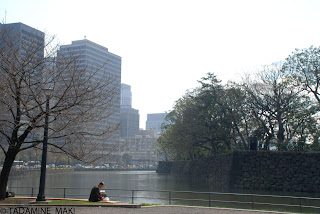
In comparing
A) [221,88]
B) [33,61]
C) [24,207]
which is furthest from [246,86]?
[24,207]

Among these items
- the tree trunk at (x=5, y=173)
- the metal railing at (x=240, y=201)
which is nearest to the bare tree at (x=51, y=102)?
the tree trunk at (x=5, y=173)

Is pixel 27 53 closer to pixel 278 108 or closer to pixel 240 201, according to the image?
pixel 240 201

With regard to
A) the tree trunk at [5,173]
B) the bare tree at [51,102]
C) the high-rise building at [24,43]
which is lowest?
the tree trunk at [5,173]

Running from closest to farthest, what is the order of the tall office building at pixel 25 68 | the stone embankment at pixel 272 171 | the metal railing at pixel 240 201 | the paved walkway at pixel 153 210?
the paved walkway at pixel 153 210 → the tall office building at pixel 25 68 → the metal railing at pixel 240 201 → the stone embankment at pixel 272 171

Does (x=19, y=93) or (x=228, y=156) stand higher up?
(x=19, y=93)

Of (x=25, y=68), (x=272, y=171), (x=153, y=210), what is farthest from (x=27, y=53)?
(x=272, y=171)

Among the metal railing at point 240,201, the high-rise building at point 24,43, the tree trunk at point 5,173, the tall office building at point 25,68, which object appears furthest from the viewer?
the high-rise building at point 24,43

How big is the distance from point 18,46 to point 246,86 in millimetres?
30772

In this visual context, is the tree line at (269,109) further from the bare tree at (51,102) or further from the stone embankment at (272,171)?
the bare tree at (51,102)

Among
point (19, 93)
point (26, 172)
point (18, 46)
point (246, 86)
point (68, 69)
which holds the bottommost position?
point (26, 172)

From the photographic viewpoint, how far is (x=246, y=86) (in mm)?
44500

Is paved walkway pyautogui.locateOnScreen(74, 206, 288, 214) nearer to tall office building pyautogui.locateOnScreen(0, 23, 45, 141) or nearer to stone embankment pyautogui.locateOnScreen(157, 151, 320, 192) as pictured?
tall office building pyautogui.locateOnScreen(0, 23, 45, 141)

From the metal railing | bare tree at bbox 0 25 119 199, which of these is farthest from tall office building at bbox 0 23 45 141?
the metal railing

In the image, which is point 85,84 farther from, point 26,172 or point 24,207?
point 26,172
